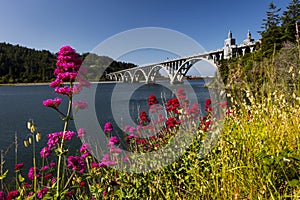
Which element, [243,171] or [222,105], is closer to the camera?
[243,171]

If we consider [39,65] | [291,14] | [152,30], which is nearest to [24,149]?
[152,30]

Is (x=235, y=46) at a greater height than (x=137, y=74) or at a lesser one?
greater

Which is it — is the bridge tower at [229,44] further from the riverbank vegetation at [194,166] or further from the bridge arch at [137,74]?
the riverbank vegetation at [194,166]

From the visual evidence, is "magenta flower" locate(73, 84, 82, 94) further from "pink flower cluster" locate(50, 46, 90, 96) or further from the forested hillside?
the forested hillside

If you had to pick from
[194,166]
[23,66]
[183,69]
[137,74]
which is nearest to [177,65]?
[183,69]

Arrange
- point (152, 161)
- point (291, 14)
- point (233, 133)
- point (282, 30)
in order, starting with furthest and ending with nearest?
point (291, 14) < point (282, 30) < point (233, 133) < point (152, 161)

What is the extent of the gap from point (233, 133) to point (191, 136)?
40cm

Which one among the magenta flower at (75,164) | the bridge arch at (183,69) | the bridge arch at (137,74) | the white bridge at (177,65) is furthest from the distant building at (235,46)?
the magenta flower at (75,164)

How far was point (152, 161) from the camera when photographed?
6.40ft

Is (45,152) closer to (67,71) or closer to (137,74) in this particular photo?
(67,71)

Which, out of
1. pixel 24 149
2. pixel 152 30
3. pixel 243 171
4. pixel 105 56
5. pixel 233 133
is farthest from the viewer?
pixel 24 149

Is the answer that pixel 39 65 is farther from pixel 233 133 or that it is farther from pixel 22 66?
pixel 233 133

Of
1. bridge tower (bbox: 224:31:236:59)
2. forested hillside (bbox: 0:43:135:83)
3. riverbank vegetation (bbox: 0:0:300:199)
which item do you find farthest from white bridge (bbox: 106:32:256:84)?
forested hillside (bbox: 0:43:135:83)

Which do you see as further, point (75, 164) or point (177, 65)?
point (177, 65)
